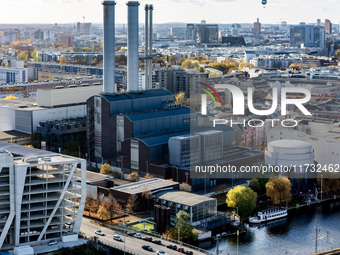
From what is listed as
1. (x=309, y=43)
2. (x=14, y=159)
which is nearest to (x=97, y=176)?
(x=14, y=159)

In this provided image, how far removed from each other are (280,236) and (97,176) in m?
3.81

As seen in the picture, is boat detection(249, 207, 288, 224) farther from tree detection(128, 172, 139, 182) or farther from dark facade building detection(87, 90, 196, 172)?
dark facade building detection(87, 90, 196, 172)

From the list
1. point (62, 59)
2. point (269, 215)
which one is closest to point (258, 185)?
point (269, 215)

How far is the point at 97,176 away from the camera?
571 inches

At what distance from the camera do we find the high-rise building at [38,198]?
10.8m

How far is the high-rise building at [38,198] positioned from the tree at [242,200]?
3101mm

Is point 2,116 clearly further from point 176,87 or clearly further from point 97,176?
point 176,87

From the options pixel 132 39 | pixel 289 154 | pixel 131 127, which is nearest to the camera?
pixel 289 154

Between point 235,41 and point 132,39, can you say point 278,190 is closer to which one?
point 132,39

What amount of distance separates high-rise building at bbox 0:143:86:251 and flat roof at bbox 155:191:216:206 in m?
1.95

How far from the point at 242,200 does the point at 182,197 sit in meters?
1.12

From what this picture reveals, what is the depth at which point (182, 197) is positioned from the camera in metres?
13.0

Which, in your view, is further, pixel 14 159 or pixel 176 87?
pixel 176 87

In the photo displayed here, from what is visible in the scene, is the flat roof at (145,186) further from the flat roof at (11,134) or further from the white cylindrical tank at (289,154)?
→ the flat roof at (11,134)
